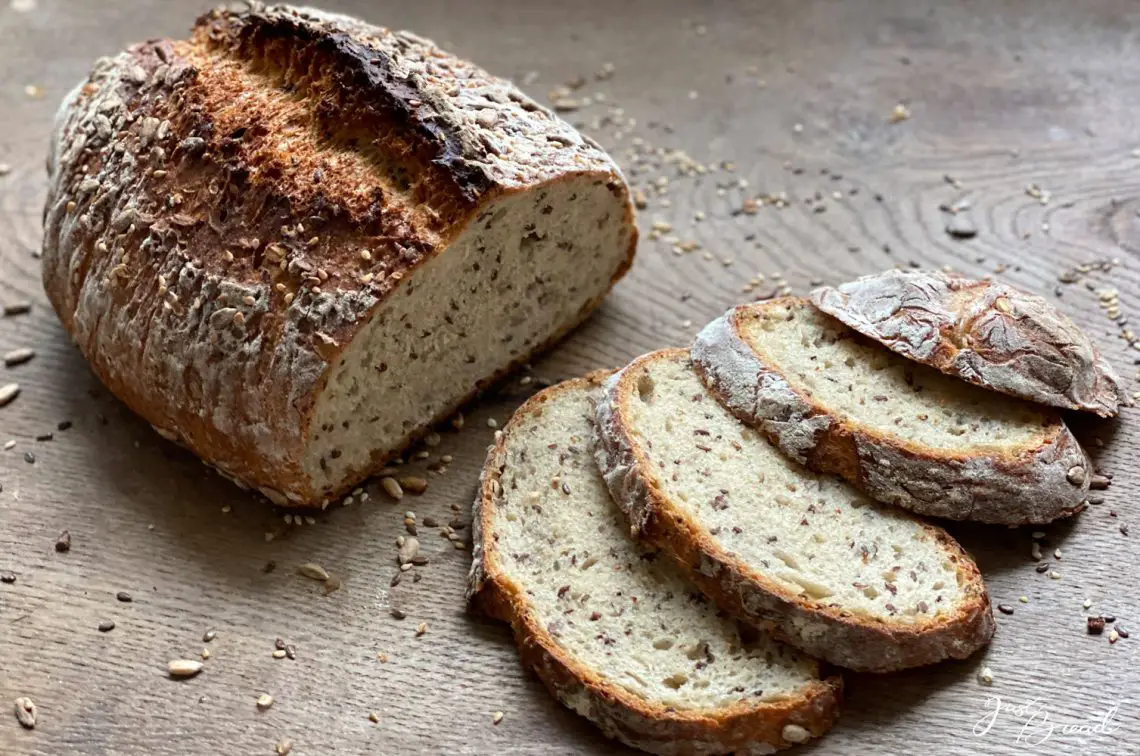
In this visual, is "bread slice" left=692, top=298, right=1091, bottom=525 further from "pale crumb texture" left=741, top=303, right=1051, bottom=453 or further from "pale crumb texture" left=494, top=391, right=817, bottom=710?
"pale crumb texture" left=494, top=391, right=817, bottom=710

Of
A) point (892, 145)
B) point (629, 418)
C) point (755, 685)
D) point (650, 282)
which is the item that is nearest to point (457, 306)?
point (629, 418)

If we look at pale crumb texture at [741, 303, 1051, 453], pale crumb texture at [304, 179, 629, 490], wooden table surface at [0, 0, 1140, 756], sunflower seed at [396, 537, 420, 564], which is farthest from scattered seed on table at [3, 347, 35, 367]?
pale crumb texture at [741, 303, 1051, 453]

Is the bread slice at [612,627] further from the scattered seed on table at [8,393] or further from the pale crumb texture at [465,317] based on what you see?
the scattered seed on table at [8,393]

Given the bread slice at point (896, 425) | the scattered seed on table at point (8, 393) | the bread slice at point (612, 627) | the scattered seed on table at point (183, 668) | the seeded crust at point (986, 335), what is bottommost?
the scattered seed on table at point (183, 668)

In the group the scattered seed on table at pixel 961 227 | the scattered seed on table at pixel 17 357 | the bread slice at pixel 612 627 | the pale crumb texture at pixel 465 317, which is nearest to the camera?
the bread slice at pixel 612 627

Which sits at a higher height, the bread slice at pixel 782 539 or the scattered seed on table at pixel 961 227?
the scattered seed on table at pixel 961 227

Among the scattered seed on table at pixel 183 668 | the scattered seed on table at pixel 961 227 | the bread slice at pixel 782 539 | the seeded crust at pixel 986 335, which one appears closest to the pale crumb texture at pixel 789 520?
the bread slice at pixel 782 539
